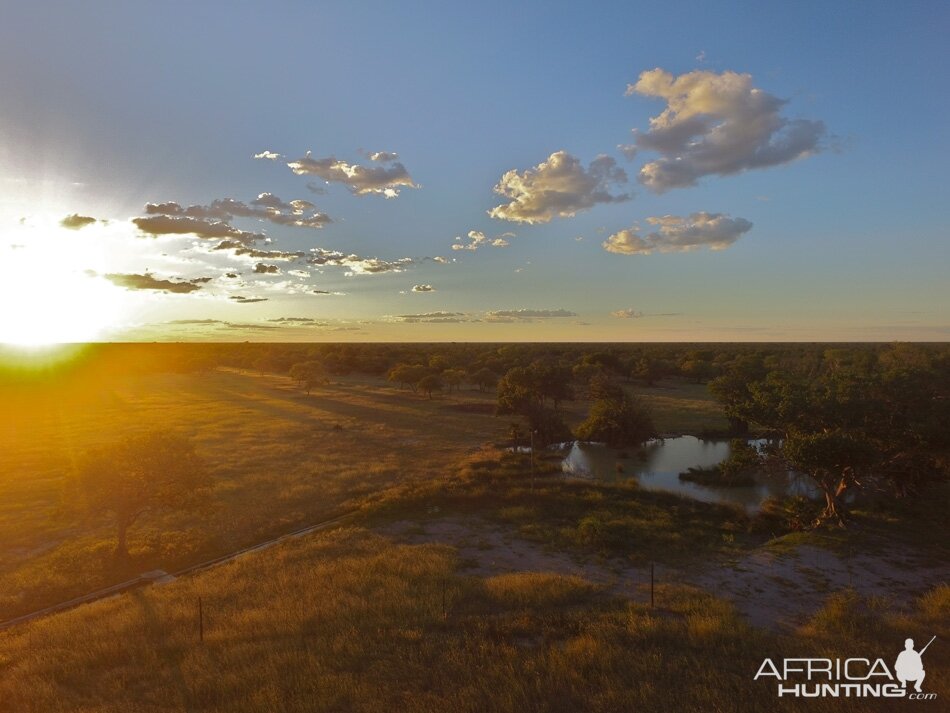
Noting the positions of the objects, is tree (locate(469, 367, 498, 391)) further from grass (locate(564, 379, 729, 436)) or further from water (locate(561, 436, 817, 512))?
water (locate(561, 436, 817, 512))

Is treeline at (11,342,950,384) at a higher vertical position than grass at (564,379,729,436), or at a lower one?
higher

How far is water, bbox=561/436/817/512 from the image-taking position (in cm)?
3988

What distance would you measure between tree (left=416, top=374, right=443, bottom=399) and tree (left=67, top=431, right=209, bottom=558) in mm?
61217

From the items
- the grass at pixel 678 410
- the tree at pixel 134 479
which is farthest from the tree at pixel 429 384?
the tree at pixel 134 479

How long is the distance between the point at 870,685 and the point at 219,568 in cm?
2548

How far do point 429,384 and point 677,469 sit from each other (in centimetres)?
5150

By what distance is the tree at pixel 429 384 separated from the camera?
91.6m

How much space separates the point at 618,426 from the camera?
5662cm

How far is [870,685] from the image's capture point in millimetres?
12742

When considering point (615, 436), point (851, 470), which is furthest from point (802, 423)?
point (615, 436)

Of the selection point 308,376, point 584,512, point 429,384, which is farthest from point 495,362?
point 584,512

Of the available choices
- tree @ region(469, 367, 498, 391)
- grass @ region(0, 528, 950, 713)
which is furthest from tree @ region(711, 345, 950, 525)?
tree @ region(469, 367, 498, 391)

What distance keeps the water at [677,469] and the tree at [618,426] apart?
1206 mm

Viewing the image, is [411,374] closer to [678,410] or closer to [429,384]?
[429,384]
